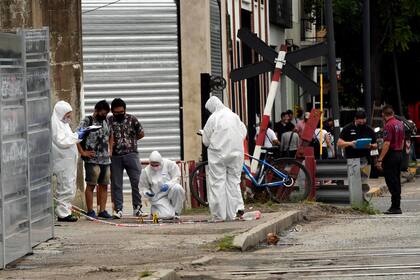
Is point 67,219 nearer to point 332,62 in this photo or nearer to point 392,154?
point 392,154

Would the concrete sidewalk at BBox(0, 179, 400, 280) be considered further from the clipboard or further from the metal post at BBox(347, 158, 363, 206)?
the clipboard

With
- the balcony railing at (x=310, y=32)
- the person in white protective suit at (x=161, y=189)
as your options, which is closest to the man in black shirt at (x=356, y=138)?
the person in white protective suit at (x=161, y=189)

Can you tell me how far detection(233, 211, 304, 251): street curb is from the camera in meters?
14.9

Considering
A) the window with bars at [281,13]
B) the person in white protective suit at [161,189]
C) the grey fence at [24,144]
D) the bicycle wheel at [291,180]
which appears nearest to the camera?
the grey fence at [24,144]

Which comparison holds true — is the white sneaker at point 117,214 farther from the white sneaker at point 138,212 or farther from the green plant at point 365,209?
the green plant at point 365,209

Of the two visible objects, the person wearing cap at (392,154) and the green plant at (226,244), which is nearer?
the green plant at (226,244)

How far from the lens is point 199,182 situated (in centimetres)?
2145

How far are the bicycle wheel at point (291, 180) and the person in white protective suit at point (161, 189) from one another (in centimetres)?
336

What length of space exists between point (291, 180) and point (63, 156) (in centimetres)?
516

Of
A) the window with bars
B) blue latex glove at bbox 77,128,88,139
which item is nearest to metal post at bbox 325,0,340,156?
blue latex glove at bbox 77,128,88,139

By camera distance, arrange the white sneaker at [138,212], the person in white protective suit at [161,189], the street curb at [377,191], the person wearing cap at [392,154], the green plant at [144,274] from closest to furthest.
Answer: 1. the green plant at [144,274]
2. the person in white protective suit at [161,189]
3. the white sneaker at [138,212]
4. the person wearing cap at [392,154]
5. the street curb at [377,191]

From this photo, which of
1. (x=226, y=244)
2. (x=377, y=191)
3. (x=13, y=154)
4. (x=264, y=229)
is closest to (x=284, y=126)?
(x=377, y=191)

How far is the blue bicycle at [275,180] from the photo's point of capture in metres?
21.4

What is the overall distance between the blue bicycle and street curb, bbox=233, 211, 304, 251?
82.6 inches
